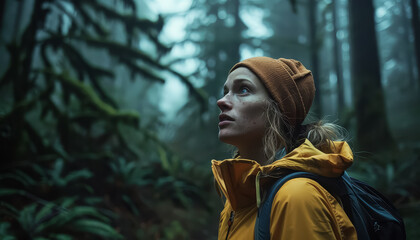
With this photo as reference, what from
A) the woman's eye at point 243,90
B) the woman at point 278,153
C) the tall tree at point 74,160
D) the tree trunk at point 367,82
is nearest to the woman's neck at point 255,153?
the woman at point 278,153

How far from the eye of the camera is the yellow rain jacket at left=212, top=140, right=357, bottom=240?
116cm

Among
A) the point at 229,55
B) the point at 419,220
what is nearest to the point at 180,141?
the point at 229,55

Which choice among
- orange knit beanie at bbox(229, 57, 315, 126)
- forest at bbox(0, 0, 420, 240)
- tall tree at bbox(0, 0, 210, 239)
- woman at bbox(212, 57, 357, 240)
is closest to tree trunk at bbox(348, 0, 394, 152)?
forest at bbox(0, 0, 420, 240)

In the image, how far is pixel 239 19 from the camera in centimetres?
1425

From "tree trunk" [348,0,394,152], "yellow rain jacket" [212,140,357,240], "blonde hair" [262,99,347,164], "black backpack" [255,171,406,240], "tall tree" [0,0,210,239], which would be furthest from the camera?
"tree trunk" [348,0,394,152]

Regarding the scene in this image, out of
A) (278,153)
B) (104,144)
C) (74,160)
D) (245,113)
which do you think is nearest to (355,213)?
(278,153)

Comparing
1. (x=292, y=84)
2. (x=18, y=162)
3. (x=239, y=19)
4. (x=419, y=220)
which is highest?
(x=239, y=19)

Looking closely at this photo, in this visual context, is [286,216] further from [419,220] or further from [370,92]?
[370,92]

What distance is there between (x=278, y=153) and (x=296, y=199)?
52 centimetres

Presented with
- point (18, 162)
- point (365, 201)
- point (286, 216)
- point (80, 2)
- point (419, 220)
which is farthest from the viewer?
point (80, 2)

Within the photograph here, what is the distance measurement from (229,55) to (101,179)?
9.13 meters

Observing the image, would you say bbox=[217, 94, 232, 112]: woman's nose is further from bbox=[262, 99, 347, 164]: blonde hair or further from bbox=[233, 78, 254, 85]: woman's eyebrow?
bbox=[262, 99, 347, 164]: blonde hair

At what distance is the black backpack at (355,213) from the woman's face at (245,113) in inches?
17.2

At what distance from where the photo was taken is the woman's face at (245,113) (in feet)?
5.71
